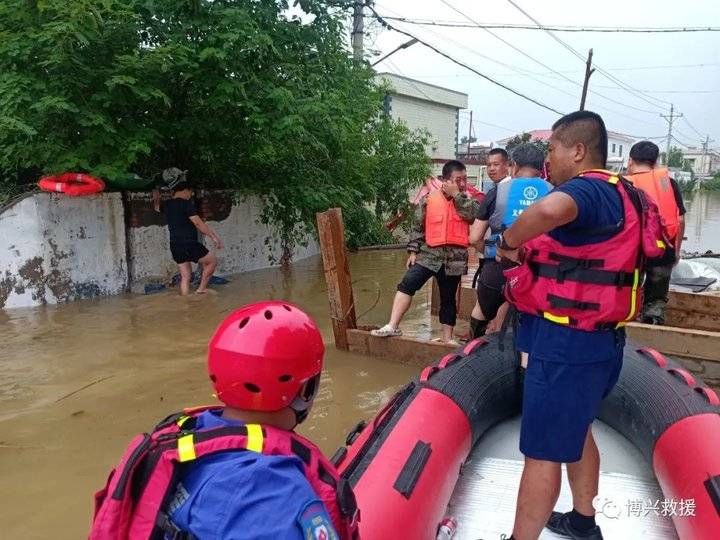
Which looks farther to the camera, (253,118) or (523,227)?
(253,118)

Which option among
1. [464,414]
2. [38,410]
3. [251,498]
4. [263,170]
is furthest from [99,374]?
[263,170]

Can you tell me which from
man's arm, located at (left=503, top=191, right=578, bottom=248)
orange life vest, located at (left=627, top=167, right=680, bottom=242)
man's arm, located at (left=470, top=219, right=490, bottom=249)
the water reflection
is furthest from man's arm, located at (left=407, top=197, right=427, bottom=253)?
the water reflection

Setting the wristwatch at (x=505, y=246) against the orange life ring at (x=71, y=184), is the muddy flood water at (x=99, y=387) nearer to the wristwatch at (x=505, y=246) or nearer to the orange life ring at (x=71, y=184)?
the orange life ring at (x=71, y=184)

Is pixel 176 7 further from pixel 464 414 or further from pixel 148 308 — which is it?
pixel 464 414

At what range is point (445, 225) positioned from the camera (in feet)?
16.4

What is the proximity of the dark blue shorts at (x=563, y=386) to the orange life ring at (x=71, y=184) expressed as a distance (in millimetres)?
6698

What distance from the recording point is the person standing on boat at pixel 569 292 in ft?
6.66

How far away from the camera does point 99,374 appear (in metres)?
5.11

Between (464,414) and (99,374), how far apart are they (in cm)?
332

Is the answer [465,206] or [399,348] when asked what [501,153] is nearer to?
[465,206]

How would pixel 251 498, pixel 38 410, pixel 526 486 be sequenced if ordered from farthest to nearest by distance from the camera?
pixel 38 410
pixel 526 486
pixel 251 498

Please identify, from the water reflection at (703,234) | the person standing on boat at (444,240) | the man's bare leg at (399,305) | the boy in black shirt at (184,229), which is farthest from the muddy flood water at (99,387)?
the water reflection at (703,234)

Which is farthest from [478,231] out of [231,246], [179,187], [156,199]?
[231,246]

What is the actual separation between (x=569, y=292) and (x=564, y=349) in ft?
0.65
